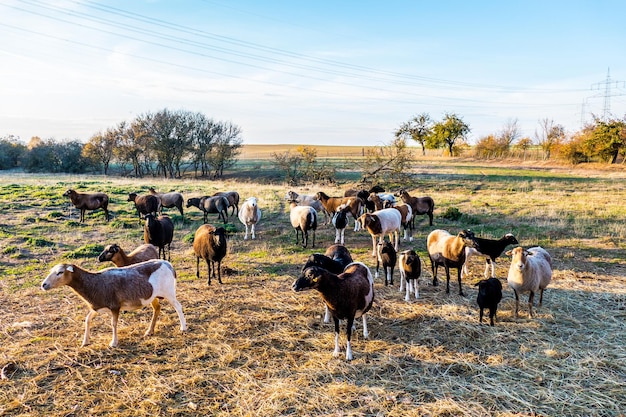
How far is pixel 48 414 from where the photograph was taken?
498cm

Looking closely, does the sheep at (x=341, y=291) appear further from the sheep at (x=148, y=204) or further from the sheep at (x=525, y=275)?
the sheep at (x=148, y=204)

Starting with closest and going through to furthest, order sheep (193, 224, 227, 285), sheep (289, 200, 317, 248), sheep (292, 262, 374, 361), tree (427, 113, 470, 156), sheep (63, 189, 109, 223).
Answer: sheep (292, 262, 374, 361)
sheep (193, 224, 227, 285)
sheep (289, 200, 317, 248)
sheep (63, 189, 109, 223)
tree (427, 113, 470, 156)

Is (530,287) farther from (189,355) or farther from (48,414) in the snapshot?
(48,414)

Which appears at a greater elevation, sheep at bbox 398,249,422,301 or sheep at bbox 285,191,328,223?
sheep at bbox 285,191,328,223

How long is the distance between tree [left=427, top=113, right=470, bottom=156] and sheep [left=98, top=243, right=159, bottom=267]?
69679mm

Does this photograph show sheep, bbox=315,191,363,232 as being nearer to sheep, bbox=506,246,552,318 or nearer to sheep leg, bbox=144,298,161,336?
sheep, bbox=506,246,552,318

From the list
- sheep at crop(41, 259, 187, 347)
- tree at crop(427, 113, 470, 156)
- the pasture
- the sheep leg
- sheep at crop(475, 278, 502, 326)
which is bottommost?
the pasture

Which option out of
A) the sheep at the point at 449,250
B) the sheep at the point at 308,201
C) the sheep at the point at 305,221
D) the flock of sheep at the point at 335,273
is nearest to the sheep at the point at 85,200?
the flock of sheep at the point at 335,273

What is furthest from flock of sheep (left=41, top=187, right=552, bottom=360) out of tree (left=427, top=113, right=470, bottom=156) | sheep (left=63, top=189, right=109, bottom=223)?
tree (left=427, top=113, right=470, bottom=156)

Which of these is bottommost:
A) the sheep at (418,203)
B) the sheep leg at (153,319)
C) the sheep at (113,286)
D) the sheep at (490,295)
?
the sheep leg at (153,319)

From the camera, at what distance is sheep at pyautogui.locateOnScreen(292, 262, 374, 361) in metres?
5.90

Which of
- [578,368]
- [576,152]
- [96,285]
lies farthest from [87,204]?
[576,152]

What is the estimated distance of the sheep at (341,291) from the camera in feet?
19.4

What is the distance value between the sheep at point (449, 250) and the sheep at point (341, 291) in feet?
10.7
